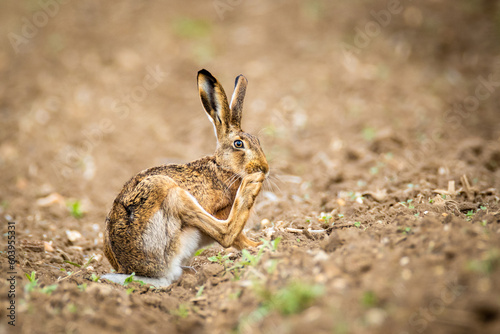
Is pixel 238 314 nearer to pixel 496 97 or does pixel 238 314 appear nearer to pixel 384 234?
pixel 384 234

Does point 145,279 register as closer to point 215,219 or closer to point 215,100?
point 215,219

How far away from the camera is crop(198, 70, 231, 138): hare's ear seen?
4.86m

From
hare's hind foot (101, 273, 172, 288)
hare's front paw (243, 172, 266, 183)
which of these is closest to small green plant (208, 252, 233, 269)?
hare's hind foot (101, 273, 172, 288)

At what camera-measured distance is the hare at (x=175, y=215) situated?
4336mm

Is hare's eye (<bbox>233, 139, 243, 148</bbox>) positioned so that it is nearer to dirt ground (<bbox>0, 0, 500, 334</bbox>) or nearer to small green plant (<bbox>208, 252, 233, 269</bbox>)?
dirt ground (<bbox>0, 0, 500, 334</bbox>)

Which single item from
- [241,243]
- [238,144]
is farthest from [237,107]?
[241,243]

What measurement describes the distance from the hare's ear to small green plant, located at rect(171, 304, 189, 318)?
2.10 meters

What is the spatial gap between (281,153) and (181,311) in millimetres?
5429

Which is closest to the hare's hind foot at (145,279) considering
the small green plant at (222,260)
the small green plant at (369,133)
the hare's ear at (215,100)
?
the small green plant at (222,260)

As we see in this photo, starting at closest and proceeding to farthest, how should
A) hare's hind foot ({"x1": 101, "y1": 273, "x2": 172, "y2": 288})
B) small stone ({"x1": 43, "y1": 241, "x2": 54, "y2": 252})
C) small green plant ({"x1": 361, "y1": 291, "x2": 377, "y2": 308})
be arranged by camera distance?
small green plant ({"x1": 361, "y1": 291, "x2": 377, "y2": 308}), hare's hind foot ({"x1": 101, "y1": 273, "x2": 172, "y2": 288}), small stone ({"x1": 43, "y1": 241, "x2": 54, "y2": 252})

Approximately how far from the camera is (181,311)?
11.6ft

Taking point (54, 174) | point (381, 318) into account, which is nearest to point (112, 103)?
point (54, 174)

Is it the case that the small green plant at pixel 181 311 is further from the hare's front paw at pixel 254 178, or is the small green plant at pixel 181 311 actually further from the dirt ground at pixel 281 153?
the hare's front paw at pixel 254 178

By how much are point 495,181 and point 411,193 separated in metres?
1.37
